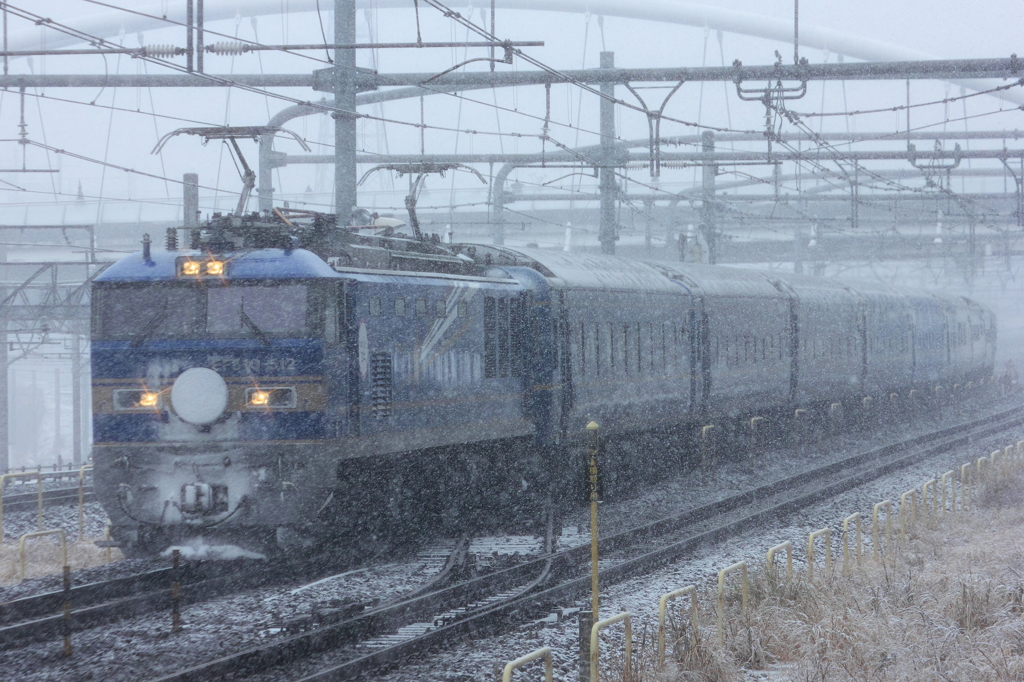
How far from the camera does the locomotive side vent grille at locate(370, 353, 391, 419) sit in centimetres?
1280

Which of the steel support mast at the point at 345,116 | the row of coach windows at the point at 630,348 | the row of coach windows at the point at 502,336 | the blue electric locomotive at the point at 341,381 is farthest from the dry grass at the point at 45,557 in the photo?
the row of coach windows at the point at 630,348

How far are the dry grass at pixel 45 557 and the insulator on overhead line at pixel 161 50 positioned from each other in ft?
20.9

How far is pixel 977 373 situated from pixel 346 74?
37418mm

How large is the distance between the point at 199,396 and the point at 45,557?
13.6ft

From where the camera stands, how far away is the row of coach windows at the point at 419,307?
12898 mm

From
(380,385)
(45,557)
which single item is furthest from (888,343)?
(45,557)

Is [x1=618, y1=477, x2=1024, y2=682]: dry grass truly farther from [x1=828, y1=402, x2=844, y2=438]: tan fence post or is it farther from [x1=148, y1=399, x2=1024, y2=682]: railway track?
[x1=828, y1=402, x2=844, y2=438]: tan fence post

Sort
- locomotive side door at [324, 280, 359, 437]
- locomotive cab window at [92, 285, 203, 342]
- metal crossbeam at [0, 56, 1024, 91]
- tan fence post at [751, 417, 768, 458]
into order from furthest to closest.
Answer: tan fence post at [751, 417, 768, 458] → metal crossbeam at [0, 56, 1024, 91] → locomotive cab window at [92, 285, 203, 342] → locomotive side door at [324, 280, 359, 437]

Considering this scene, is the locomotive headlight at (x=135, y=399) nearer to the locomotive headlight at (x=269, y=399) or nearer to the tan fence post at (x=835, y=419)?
the locomotive headlight at (x=269, y=399)

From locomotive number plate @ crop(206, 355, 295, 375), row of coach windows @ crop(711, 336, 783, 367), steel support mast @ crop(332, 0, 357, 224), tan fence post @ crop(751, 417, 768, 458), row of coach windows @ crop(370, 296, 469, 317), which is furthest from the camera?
tan fence post @ crop(751, 417, 768, 458)

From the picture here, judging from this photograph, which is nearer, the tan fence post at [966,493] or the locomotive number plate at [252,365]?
the locomotive number plate at [252,365]

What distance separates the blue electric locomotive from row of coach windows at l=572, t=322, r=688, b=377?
5cm

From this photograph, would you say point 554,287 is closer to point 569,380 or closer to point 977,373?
point 569,380

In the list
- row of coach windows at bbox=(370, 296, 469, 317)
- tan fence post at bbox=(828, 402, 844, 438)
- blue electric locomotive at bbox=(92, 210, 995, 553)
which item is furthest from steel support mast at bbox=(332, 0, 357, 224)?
tan fence post at bbox=(828, 402, 844, 438)
